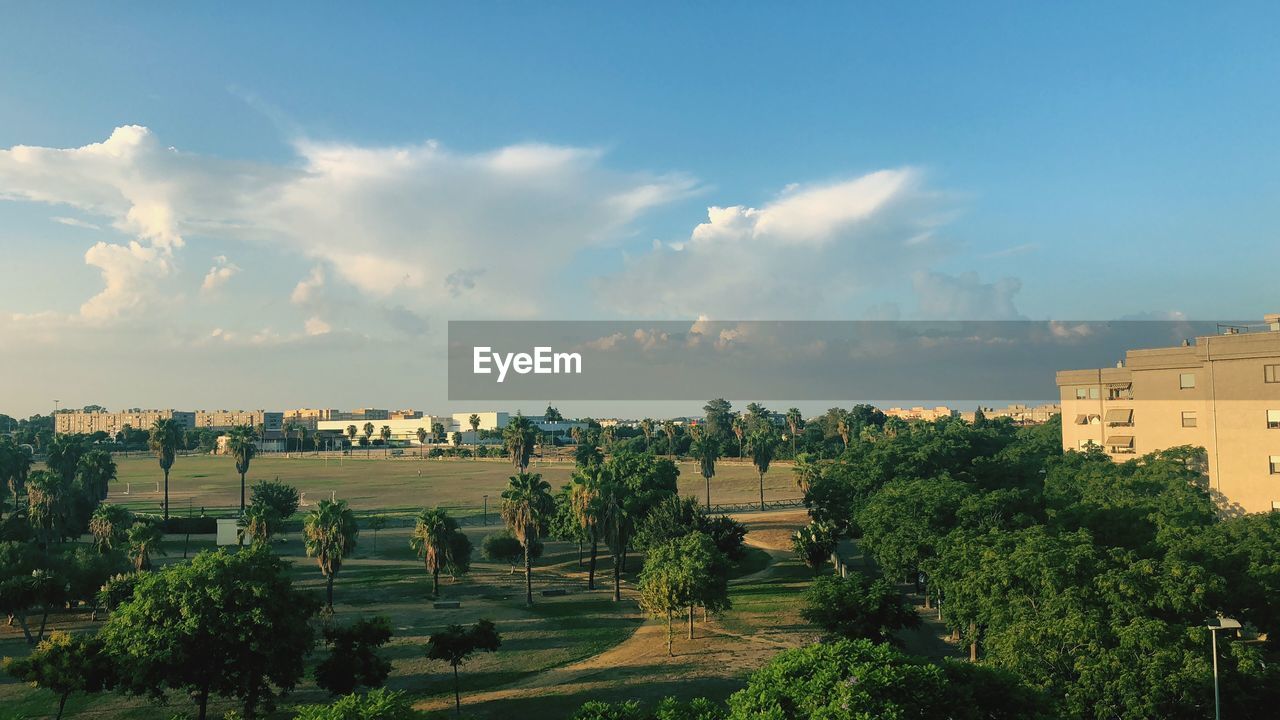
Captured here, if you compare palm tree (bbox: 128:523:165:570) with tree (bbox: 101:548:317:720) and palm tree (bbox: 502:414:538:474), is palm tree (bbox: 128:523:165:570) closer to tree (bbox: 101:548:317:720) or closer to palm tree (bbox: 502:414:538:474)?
tree (bbox: 101:548:317:720)

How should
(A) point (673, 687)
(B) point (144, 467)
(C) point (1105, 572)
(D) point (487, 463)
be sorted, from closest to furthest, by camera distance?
(C) point (1105, 572) < (A) point (673, 687) < (B) point (144, 467) < (D) point (487, 463)

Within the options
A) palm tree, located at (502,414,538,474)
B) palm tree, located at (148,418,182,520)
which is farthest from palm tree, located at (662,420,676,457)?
palm tree, located at (148,418,182,520)

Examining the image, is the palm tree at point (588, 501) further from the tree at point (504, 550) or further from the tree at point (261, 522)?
the tree at point (261, 522)

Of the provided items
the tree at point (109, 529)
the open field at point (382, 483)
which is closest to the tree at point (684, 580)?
the tree at point (109, 529)

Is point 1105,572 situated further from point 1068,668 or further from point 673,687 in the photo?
point 673,687

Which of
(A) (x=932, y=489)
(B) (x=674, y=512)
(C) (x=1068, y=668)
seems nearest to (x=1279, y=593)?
(C) (x=1068, y=668)

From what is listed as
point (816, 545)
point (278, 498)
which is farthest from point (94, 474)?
point (816, 545)
